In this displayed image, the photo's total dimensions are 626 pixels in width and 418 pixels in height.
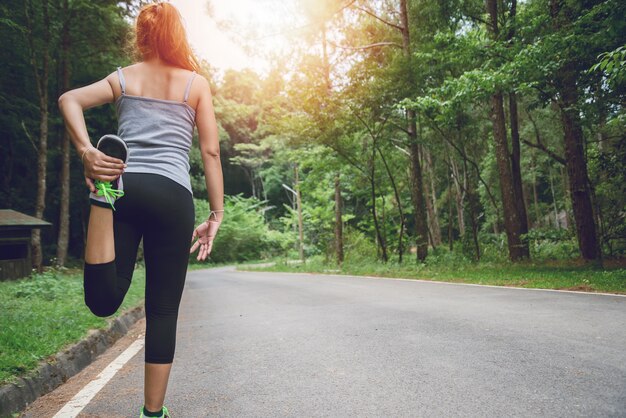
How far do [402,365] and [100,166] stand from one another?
2583mm

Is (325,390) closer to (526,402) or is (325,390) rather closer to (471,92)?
(526,402)

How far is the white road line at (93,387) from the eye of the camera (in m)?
2.86

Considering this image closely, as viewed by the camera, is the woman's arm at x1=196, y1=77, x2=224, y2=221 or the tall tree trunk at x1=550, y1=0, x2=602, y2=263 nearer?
the woman's arm at x1=196, y1=77, x2=224, y2=221

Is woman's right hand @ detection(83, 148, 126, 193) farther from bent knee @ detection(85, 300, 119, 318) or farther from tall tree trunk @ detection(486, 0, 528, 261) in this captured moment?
tall tree trunk @ detection(486, 0, 528, 261)

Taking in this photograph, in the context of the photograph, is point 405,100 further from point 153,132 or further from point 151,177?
point 151,177

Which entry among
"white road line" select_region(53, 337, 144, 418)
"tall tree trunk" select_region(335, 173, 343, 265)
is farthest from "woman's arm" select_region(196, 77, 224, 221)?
"tall tree trunk" select_region(335, 173, 343, 265)

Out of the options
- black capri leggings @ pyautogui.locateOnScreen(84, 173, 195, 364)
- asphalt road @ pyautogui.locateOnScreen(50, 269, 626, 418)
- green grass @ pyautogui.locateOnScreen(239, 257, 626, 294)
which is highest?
black capri leggings @ pyautogui.locateOnScreen(84, 173, 195, 364)

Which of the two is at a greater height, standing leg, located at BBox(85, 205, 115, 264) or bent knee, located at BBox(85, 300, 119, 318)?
standing leg, located at BBox(85, 205, 115, 264)

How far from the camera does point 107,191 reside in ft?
6.26

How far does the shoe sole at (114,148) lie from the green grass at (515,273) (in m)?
7.93

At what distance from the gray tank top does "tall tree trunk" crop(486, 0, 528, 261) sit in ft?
43.7

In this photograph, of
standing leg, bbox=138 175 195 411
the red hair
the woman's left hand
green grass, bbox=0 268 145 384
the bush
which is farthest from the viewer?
the bush

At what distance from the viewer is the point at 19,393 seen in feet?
9.84

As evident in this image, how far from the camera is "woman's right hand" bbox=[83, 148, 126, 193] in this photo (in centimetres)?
184
